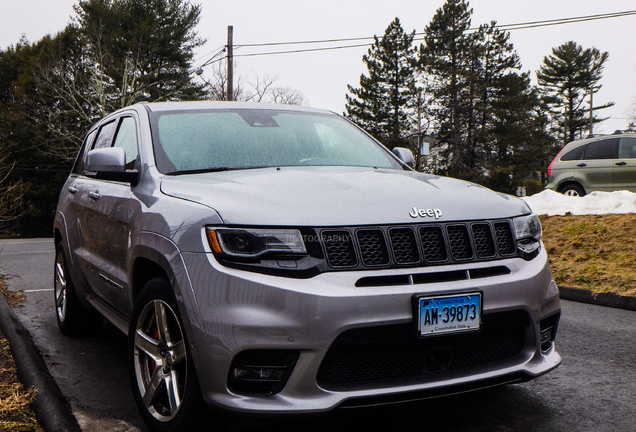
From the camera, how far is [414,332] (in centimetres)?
260

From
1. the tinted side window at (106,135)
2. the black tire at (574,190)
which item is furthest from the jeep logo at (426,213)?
the black tire at (574,190)

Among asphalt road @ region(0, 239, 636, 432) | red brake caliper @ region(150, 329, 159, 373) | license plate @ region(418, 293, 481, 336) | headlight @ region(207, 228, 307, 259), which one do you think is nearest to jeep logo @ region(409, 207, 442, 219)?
license plate @ region(418, 293, 481, 336)

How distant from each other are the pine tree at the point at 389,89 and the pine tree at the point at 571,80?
19.0 m

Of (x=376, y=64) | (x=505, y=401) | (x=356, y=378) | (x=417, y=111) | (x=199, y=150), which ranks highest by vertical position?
(x=376, y=64)

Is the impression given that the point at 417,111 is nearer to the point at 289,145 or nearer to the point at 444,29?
the point at 444,29

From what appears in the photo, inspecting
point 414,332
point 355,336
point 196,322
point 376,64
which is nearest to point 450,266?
point 414,332

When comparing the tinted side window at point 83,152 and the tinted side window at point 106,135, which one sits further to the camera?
the tinted side window at point 83,152

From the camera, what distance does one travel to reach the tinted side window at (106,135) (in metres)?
4.84

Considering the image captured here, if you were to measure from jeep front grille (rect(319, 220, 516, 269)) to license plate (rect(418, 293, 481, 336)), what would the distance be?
0.60ft

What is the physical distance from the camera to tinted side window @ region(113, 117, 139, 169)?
4.03m

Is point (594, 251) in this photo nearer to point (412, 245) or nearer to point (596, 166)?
point (596, 166)

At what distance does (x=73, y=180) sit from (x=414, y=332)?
12.3 ft

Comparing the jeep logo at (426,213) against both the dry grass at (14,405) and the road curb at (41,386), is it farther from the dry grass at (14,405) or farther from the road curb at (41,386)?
the dry grass at (14,405)

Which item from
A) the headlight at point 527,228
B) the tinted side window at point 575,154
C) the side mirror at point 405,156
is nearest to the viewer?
the headlight at point 527,228
